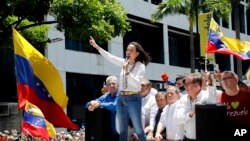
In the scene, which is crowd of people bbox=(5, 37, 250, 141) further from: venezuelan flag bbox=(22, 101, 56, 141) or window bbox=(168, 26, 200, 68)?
window bbox=(168, 26, 200, 68)

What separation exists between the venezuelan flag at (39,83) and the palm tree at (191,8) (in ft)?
80.6

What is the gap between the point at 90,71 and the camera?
3005 centimetres

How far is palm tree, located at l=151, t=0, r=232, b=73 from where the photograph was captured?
109 ft

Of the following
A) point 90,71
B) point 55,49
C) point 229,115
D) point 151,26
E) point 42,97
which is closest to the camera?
point 229,115

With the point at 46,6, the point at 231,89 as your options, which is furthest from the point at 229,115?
the point at 46,6

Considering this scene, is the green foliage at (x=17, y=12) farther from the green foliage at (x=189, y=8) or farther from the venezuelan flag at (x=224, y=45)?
the green foliage at (x=189, y=8)

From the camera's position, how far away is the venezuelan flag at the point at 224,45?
1025cm

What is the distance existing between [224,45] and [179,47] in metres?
32.5

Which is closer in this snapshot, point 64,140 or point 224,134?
point 224,134

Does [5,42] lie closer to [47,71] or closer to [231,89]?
[47,71]

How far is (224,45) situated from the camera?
1045 centimetres

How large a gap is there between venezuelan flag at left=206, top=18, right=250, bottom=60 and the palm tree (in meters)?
22.6

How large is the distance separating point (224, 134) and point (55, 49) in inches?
857

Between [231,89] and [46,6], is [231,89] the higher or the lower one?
the lower one
